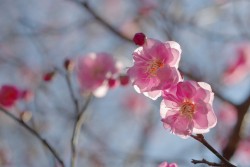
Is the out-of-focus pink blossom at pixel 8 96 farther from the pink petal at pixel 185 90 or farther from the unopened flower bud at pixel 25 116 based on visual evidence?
the pink petal at pixel 185 90

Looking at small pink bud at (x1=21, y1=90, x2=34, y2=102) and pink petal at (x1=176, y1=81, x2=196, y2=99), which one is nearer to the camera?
pink petal at (x1=176, y1=81, x2=196, y2=99)

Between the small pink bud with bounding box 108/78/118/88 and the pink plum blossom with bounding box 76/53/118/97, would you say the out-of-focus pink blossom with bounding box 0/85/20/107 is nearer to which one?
the pink plum blossom with bounding box 76/53/118/97

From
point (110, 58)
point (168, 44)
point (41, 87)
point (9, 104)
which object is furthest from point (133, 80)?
point (41, 87)

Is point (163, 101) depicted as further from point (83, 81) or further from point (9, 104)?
point (83, 81)

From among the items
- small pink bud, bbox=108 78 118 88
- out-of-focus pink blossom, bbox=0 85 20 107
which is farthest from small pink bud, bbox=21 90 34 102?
small pink bud, bbox=108 78 118 88

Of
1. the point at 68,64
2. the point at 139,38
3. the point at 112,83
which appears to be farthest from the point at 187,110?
the point at 112,83

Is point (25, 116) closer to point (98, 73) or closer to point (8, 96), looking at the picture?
point (8, 96)

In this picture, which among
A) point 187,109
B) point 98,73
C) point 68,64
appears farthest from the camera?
point 98,73

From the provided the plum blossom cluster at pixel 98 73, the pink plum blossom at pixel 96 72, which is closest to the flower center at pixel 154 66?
the plum blossom cluster at pixel 98 73
